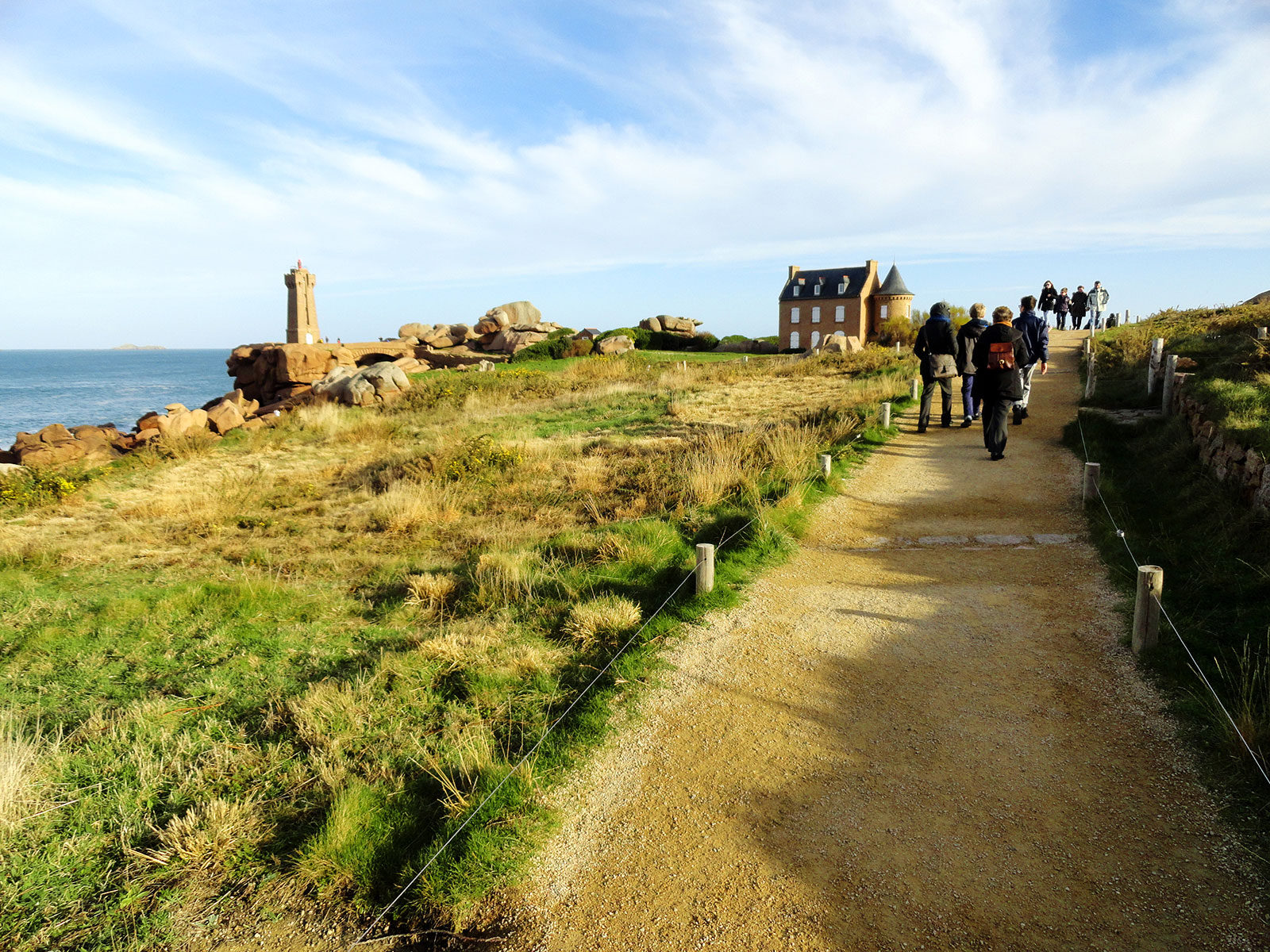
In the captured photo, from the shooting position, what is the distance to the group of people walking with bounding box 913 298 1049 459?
10281mm

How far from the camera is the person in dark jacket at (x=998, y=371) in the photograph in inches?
401

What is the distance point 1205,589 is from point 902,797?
12.7 feet

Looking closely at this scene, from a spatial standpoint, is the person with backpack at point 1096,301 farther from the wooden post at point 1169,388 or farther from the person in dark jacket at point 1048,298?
the wooden post at point 1169,388

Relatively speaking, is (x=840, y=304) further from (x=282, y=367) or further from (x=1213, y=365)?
(x=1213, y=365)

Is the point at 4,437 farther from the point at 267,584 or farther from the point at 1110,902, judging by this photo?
the point at 1110,902

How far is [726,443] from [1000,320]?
476cm

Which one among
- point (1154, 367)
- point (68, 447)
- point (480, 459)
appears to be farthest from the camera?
point (68, 447)

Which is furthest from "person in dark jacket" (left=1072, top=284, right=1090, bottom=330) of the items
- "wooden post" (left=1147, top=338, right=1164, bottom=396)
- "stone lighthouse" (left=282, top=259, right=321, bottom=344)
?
"stone lighthouse" (left=282, top=259, right=321, bottom=344)

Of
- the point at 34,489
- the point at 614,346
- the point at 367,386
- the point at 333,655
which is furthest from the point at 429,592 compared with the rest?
the point at 614,346

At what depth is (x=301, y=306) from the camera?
38.9 m

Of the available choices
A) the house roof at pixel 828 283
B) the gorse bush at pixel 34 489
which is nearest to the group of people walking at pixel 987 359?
the gorse bush at pixel 34 489

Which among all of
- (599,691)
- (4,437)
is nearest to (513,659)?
(599,691)

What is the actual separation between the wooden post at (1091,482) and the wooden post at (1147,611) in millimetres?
3687

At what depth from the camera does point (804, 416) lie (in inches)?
629
